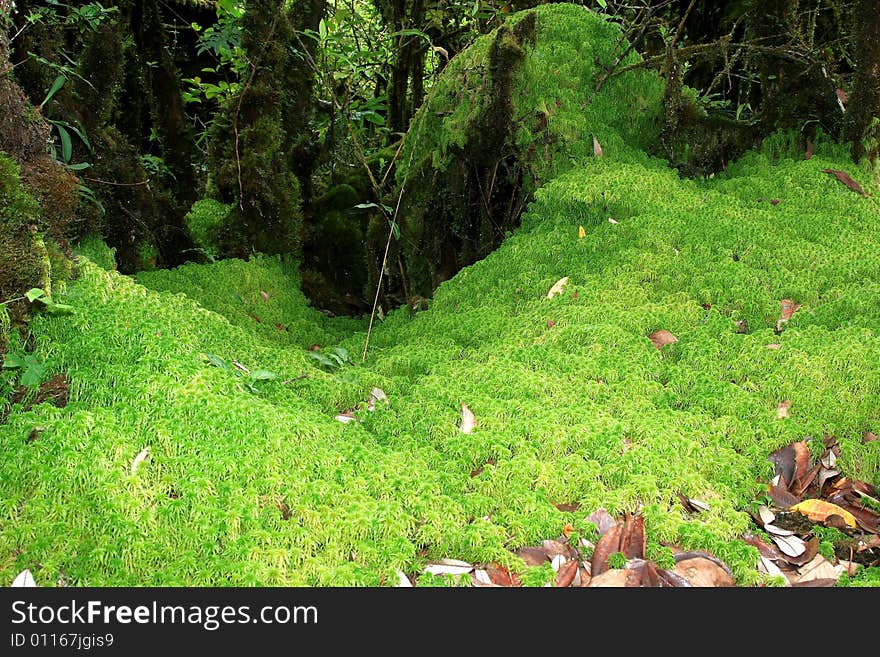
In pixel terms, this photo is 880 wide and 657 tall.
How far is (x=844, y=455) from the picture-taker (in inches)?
116

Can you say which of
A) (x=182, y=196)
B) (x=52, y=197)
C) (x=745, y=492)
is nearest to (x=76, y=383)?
(x=52, y=197)

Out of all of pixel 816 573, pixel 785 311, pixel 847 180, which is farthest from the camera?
pixel 847 180

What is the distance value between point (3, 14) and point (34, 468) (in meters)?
2.00

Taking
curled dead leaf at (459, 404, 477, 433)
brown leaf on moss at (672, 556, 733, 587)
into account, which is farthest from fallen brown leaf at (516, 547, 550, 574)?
curled dead leaf at (459, 404, 477, 433)

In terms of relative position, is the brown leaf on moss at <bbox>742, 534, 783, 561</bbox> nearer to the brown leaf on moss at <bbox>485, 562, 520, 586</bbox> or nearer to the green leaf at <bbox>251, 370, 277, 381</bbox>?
the brown leaf on moss at <bbox>485, 562, 520, 586</bbox>

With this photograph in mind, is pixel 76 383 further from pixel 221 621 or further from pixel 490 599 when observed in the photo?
pixel 490 599

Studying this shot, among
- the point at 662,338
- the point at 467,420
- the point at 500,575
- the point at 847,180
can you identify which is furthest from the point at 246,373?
the point at 847,180

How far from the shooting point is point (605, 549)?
2.43 meters

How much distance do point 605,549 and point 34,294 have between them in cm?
233

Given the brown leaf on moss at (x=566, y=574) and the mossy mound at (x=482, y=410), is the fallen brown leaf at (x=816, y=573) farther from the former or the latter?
the brown leaf on moss at (x=566, y=574)

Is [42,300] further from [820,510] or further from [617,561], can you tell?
[820,510]

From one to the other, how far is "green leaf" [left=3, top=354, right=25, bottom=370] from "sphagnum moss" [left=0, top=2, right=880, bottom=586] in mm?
119

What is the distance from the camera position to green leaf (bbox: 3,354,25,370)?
2.62 meters

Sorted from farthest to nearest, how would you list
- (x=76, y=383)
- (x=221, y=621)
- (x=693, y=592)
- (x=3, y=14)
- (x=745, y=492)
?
1. (x=3, y=14)
2. (x=745, y=492)
3. (x=76, y=383)
4. (x=693, y=592)
5. (x=221, y=621)
